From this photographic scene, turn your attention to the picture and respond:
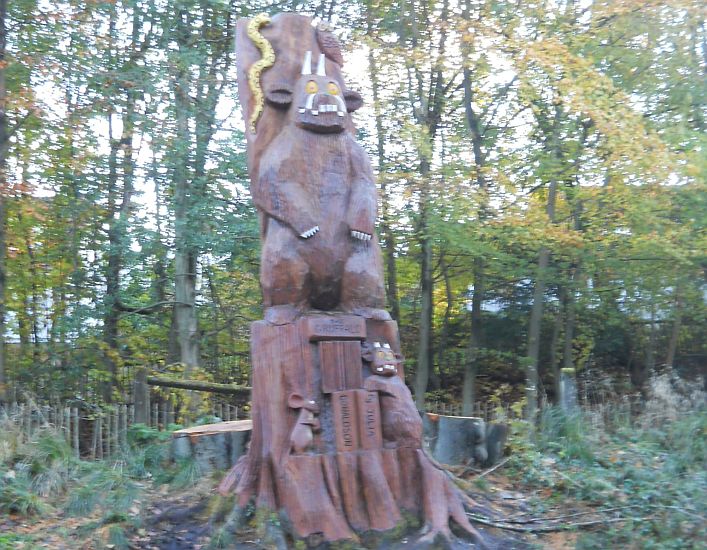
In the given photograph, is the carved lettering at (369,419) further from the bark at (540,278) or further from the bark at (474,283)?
the bark at (474,283)

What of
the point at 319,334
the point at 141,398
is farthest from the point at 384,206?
the point at 319,334

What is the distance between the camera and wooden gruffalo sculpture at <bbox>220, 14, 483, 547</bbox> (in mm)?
5391

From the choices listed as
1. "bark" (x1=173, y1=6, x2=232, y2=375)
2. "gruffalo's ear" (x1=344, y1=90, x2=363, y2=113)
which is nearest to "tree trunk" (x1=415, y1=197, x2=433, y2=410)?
"bark" (x1=173, y1=6, x2=232, y2=375)

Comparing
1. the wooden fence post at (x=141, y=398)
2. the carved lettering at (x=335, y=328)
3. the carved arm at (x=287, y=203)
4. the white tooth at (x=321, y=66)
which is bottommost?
the wooden fence post at (x=141, y=398)

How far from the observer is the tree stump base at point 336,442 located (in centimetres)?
532

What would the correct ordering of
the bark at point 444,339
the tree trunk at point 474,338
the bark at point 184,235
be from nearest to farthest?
the bark at point 184,235 < the tree trunk at point 474,338 < the bark at point 444,339

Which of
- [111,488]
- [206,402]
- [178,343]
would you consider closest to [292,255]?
[111,488]

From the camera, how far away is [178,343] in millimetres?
12523

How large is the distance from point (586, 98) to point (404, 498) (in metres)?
6.10

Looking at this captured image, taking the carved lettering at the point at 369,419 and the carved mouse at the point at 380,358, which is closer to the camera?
the carved lettering at the point at 369,419

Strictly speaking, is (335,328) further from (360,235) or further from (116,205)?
(116,205)

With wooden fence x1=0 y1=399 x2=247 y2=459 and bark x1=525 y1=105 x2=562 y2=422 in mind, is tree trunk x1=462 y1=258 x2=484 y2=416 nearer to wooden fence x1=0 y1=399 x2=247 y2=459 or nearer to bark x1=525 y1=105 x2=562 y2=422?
bark x1=525 y1=105 x2=562 y2=422

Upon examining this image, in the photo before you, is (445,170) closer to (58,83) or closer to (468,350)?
(468,350)

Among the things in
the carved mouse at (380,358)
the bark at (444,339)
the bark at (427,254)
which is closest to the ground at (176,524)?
the carved mouse at (380,358)
